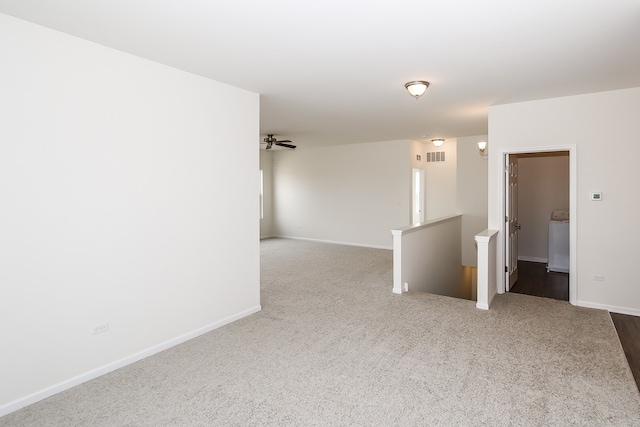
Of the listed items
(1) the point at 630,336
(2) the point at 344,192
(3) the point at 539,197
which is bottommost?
(1) the point at 630,336

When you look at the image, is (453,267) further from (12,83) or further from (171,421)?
(12,83)

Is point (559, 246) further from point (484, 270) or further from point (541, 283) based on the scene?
point (484, 270)

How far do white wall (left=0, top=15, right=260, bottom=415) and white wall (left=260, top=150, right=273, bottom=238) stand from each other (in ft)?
21.7

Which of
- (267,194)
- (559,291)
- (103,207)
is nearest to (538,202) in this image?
(559,291)

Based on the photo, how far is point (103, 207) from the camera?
2.89m

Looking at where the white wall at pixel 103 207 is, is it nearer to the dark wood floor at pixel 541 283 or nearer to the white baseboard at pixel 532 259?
the dark wood floor at pixel 541 283

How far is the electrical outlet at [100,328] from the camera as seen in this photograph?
9.34 ft

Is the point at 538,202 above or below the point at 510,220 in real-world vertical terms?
above

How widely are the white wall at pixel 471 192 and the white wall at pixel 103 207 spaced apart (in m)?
5.44

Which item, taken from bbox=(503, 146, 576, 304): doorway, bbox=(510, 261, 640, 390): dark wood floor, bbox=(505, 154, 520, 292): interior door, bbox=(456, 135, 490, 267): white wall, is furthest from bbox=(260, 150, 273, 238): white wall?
bbox=(505, 154, 520, 292): interior door

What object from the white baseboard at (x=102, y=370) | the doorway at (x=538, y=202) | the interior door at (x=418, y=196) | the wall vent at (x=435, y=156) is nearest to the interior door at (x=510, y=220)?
the doorway at (x=538, y=202)

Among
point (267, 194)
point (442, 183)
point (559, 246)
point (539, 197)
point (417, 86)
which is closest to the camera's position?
point (417, 86)

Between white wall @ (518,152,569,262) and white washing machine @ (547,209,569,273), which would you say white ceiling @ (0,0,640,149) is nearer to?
white washing machine @ (547,209,569,273)

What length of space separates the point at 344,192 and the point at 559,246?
483cm
